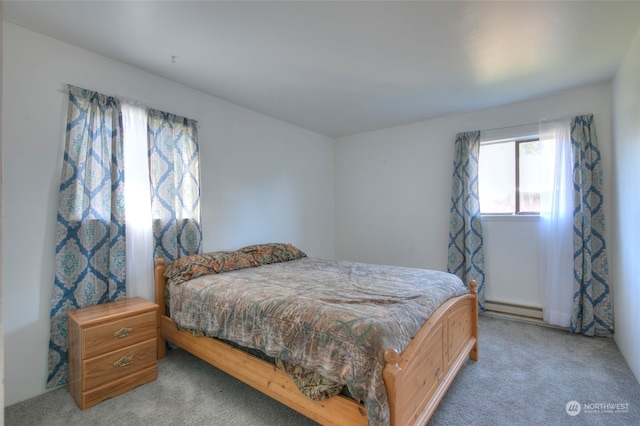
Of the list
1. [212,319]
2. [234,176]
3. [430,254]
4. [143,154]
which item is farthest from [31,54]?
[430,254]

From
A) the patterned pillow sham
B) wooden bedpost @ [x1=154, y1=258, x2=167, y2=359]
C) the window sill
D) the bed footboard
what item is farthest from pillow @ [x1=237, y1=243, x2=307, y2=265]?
the window sill

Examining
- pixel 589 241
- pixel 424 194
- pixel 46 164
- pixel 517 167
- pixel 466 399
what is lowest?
pixel 466 399

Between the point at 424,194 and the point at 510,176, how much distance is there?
1.02 m

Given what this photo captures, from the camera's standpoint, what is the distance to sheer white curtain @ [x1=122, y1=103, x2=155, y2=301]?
2717 millimetres

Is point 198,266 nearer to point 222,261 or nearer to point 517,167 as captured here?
point 222,261

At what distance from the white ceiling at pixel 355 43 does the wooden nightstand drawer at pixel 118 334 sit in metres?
2.08

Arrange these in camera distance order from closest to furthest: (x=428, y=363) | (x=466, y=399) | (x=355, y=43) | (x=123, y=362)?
(x=428, y=363)
(x=466, y=399)
(x=123, y=362)
(x=355, y=43)

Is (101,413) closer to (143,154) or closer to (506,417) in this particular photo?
(143,154)

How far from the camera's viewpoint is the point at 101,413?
207cm

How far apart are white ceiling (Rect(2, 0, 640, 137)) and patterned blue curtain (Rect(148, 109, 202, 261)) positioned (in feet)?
1.56

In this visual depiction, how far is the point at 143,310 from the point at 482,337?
3068 millimetres

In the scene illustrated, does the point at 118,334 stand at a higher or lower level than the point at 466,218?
lower

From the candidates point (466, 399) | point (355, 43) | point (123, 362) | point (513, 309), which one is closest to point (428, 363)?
point (466, 399)

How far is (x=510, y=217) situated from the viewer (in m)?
3.70
